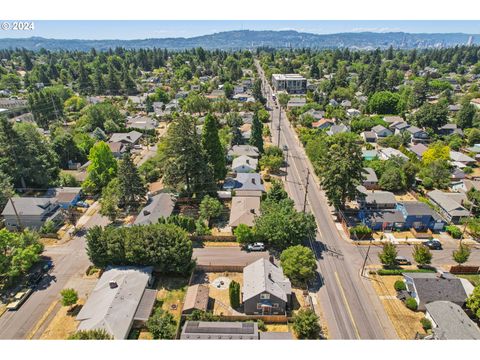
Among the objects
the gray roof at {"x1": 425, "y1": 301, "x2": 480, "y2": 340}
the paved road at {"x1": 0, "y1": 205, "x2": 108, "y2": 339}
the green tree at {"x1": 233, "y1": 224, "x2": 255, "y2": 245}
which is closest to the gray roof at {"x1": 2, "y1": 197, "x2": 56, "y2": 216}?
the paved road at {"x1": 0, "y1": 205, "x2": 108, "y2": 339}

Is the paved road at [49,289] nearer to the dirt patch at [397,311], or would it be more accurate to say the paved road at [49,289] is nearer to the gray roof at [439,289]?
the dirt patch at [397,311]

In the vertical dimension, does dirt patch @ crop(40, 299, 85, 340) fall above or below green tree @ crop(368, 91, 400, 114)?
below

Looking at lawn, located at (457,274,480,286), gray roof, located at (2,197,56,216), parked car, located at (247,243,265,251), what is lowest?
lawn, located at (457,274,480,286)

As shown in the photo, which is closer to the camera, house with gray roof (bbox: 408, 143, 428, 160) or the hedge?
the hedge

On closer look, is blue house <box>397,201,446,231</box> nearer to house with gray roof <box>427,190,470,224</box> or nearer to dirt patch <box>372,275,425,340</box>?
house with gray roof <box>427,190,470,224</box>

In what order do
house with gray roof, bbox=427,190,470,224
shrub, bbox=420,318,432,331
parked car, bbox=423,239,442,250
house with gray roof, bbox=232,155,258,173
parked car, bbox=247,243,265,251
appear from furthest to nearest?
house with gray roof, bbox=232,155,258,173 → house with gray roof, bbox=427,190,470,224 → parked car, bbox=423,239,442,250 → parked car, bbox=247,243,265,251 → shrub, bbox=420,318,432,331

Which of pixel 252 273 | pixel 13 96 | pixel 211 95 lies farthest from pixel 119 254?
pixel 13 96

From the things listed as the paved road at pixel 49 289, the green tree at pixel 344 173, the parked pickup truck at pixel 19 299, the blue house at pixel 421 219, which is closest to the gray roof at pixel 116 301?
the paved road at pixel 49 289

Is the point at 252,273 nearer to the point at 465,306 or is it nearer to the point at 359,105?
the point at 465,306
